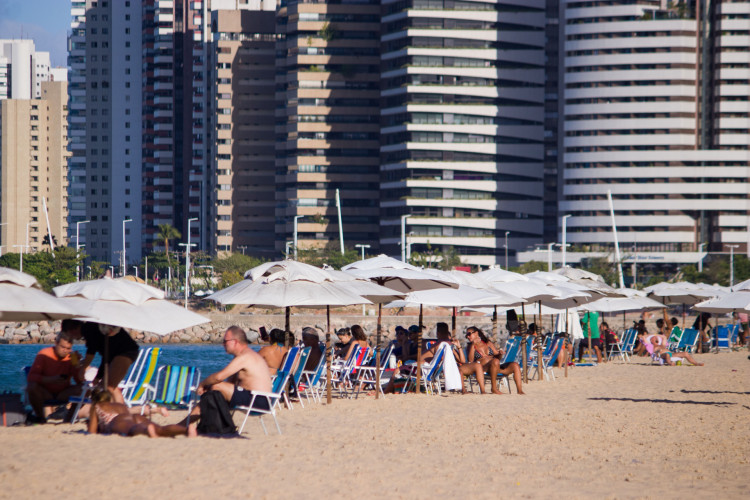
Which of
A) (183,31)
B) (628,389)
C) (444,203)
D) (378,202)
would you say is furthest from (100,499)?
(183,31)

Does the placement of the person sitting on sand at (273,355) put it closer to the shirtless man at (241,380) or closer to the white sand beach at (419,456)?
the white sand beach at (419,456)

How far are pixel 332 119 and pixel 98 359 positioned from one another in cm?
6508

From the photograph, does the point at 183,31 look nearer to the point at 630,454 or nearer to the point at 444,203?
the point at 444,203

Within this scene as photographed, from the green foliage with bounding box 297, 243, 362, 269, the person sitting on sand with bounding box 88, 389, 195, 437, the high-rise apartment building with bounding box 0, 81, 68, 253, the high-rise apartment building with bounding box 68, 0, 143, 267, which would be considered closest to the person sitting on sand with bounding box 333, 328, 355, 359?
the person sitting on sand with bounding box 88, 389, 195, 437

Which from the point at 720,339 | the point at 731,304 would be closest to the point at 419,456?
the point at 731,304

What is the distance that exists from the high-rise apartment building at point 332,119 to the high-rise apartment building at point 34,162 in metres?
70.8

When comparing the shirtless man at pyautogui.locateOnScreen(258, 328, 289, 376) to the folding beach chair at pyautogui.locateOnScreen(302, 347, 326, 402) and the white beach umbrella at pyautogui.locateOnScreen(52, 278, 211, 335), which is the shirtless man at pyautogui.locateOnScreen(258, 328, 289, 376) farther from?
the white beach umbrella at pyautogui.locateOnScreen(52, 278, 211, 335)

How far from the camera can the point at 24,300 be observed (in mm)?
10578

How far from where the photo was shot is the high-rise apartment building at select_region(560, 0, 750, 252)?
342 ft

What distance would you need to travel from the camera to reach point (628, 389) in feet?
60.2

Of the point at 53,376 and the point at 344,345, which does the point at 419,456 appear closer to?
the point at 53,376

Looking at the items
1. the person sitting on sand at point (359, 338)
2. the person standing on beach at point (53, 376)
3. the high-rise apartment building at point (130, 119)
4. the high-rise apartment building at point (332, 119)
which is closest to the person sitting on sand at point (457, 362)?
the person sitting on sand at point (359, 338)

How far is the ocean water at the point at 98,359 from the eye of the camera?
33.2 meters

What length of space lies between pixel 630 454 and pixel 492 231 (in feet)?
321
